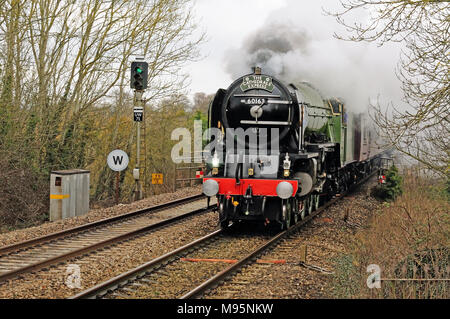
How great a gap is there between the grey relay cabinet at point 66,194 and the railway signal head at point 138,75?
3.14 metres

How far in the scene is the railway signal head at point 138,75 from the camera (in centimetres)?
1542

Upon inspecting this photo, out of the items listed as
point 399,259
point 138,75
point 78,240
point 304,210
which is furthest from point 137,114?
point 399,259

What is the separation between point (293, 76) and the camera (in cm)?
1327

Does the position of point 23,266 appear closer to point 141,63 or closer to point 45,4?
point 141,63

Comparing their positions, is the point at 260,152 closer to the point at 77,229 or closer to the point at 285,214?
the point at 285,214

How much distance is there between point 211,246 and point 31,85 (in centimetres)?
862

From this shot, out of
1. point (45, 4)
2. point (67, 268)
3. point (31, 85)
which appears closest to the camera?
point (67, 268)

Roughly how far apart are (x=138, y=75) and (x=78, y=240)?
659 centimetres

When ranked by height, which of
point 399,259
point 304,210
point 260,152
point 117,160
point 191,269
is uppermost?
point 260,152

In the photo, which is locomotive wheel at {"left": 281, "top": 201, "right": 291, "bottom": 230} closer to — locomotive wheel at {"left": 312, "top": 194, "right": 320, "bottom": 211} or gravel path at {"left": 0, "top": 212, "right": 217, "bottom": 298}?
gravel path at {"left": 0, "top": 212, "right": 217, "bottom": 298}

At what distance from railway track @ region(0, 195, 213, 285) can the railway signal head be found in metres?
3.65

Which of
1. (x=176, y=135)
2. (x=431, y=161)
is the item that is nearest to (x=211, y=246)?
(x=431, y=161)

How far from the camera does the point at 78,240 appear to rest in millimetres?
10273

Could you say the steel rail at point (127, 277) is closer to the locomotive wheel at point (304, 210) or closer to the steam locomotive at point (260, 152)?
the steam locomotive at point (260, 152)
